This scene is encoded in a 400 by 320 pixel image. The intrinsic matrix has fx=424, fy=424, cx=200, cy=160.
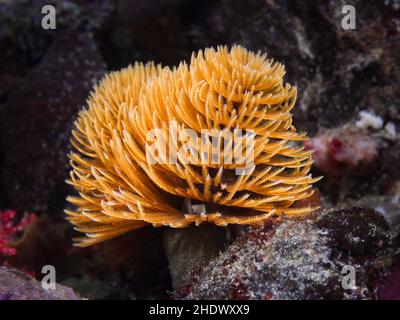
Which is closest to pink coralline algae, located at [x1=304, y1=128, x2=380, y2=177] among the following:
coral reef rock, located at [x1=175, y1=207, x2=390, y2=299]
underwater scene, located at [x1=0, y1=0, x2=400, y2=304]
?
underwater scene, located at [x1=0, y1=0, x2=400, y2=304]

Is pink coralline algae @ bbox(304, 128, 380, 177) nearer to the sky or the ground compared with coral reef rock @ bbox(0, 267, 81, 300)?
nearer to the sky

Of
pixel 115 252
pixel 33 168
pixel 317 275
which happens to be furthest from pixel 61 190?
pixel 317 275

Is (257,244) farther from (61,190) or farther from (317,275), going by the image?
(61,190)

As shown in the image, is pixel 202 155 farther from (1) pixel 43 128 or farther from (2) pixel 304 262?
(1) pixel 43 128

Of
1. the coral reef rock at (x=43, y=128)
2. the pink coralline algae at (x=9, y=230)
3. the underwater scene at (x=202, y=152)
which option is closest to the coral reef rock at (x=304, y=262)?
the underwater scene at (x=202, y=152)

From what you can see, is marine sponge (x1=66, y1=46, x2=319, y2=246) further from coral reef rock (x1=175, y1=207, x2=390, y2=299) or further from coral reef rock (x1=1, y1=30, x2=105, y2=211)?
coral reef rock (x1=1, y1=30, x2=105, y2=211)
